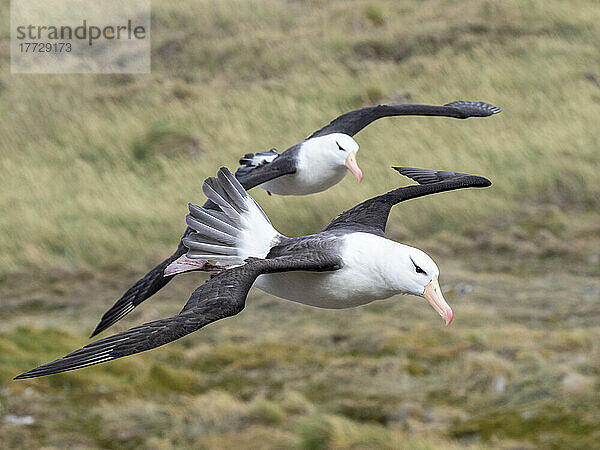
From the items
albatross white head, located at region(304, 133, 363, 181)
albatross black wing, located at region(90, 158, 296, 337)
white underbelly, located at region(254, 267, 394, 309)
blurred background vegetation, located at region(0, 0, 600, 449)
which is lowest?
blurred background vegetation, located at region(0, 0, 600, 449)

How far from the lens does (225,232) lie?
638 cm

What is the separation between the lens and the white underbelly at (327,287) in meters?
5.99

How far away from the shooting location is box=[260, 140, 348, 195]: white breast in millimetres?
8625

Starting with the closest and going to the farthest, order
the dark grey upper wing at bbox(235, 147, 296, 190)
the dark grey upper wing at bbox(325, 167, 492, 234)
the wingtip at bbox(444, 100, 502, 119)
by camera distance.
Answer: the dark grey upper wing at bbox(325, 167, 492, 234), the dark grey upper wing at bbox(235, 147, 296, 190), the wingtip at bbox(444, 100, 502, 119)

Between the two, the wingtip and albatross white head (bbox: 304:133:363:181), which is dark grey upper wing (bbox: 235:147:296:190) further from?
the wingtip

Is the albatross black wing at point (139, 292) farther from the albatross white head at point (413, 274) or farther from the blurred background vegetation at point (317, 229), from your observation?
the blurred background vegetation at point (317, 229)

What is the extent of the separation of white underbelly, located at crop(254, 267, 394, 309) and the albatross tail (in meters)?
0.25

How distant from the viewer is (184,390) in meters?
17.0

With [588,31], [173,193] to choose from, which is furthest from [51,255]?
[588,31]

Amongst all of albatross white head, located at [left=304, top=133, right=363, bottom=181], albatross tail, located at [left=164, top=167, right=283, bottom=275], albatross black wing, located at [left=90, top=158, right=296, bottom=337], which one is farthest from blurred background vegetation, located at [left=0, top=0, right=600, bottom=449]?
albatross tail, located at [left=164, top=167, right=283, bottom=275]

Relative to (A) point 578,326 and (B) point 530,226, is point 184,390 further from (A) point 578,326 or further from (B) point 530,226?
(B) point 530,226

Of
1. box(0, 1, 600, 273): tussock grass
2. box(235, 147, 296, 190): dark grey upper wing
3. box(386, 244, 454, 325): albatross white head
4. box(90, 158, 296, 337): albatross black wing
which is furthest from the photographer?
box(0, 1, 600, 273): tussock grass

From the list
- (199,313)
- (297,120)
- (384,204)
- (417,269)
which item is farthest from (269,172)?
(297,120)

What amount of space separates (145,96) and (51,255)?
755cm
